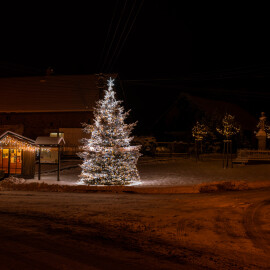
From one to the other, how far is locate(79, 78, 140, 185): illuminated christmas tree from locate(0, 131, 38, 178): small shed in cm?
566

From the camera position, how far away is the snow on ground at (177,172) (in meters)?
20.6

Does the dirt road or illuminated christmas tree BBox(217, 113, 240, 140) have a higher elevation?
illuminated christmas tree BBox(217, 113, 240, 140)

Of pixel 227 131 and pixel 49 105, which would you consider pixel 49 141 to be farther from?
pixel 49 105

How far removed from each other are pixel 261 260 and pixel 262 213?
192 inches

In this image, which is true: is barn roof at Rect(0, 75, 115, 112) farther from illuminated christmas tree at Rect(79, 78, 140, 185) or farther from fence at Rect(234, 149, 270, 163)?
illuminated christmas tree at Rect(79, 78, 140, 185)

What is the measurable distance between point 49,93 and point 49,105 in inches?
70.8

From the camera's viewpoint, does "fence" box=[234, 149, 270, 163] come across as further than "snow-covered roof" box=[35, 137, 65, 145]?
Yes

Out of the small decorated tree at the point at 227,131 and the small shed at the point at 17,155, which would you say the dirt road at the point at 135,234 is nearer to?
the small shed at the point at 17,155

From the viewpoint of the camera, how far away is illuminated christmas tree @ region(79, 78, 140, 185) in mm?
18844

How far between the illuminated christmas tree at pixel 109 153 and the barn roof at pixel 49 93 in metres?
17.5

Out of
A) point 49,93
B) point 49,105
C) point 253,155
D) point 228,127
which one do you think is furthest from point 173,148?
point 49,93

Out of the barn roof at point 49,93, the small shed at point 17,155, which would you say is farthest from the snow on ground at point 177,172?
the barn roof at point 49,93

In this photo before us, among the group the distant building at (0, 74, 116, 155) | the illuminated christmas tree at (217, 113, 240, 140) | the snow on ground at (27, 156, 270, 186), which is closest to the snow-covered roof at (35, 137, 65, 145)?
the snow on ground at (27, 156, 270, 186)

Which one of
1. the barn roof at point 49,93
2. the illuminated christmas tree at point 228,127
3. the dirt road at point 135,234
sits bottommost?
the dirt road at point 135,234
